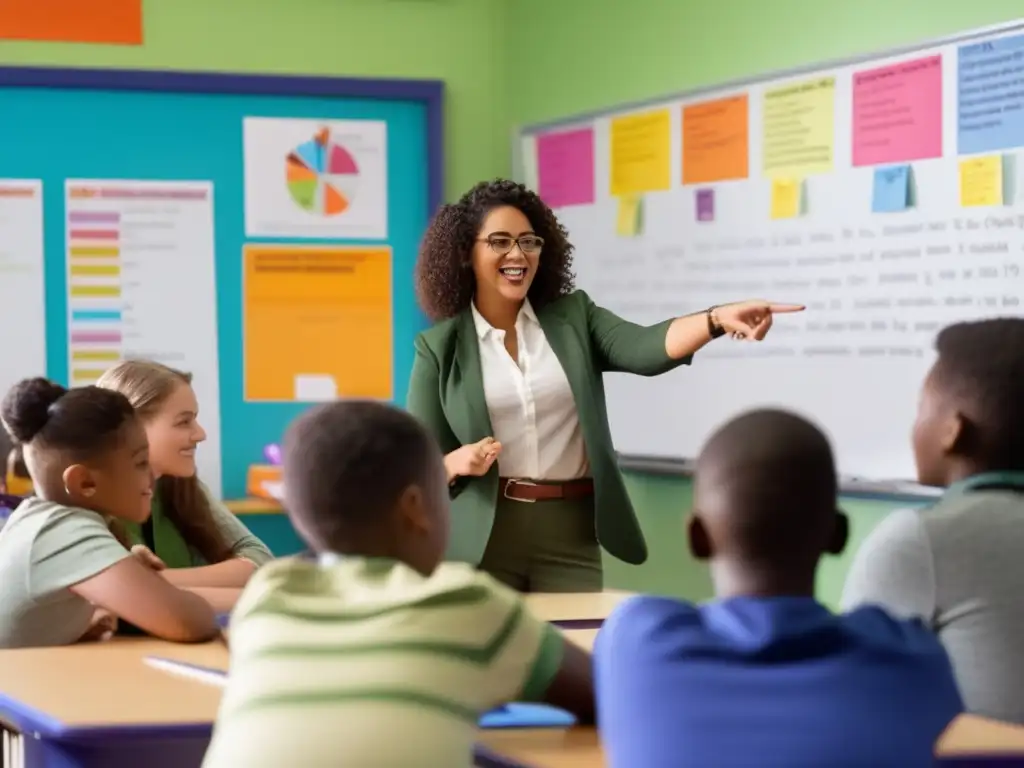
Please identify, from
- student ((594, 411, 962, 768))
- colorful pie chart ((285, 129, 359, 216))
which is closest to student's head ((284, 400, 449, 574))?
student ((594, 411, 962, 768))

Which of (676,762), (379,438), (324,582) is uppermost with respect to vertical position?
(379,438)

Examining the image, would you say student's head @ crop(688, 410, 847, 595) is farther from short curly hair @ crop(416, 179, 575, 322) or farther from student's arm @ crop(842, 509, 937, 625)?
short curly hair @ crop(416, 179, 575, 322)

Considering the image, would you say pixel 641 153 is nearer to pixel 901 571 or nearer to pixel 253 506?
pixel 253 506

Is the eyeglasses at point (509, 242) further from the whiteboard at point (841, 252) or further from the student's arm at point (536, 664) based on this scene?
the student's arm at point (536, 664)

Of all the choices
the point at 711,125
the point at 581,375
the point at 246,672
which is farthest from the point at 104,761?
the point at 711,125

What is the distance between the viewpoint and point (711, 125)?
4633 millimetres

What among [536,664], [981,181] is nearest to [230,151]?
[981,181]

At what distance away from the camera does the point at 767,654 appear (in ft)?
4.98

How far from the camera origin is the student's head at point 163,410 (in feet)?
10.5

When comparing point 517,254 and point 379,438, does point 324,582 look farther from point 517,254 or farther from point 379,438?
point 517,254

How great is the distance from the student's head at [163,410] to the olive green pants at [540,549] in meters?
0.70

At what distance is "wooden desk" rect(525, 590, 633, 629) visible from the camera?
2.79m

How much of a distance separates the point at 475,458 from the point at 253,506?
1.99m

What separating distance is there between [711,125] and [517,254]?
3.86 ft
